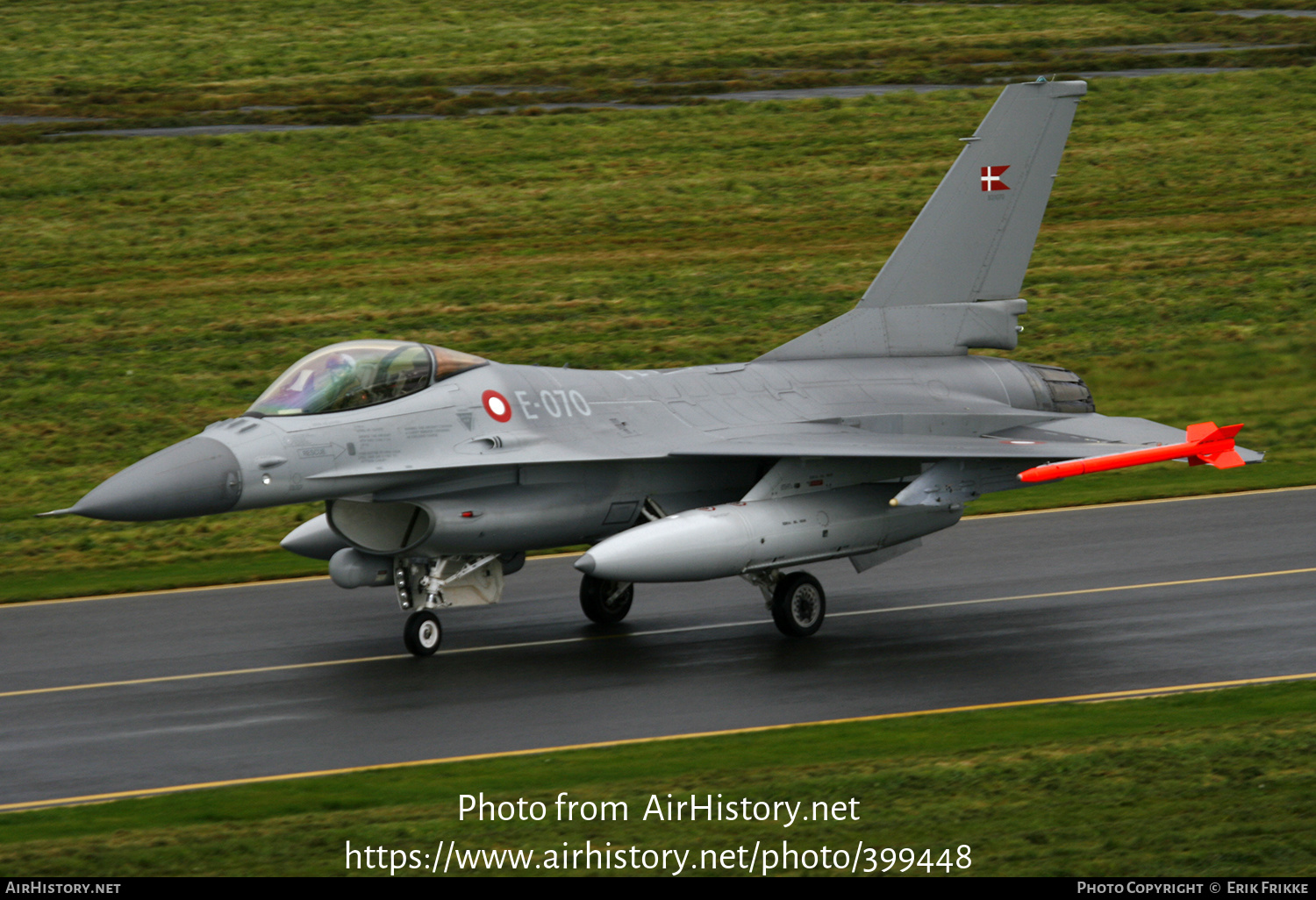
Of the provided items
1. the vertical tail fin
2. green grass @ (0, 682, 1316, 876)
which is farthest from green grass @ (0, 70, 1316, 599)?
green grass @ (0, 682, 1316, 876)

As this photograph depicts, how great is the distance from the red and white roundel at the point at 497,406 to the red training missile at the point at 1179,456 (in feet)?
16.5

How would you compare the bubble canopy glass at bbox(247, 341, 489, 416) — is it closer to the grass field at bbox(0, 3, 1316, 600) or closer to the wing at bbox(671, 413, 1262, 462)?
the wing at bbox(671, 413, 1262, 462)

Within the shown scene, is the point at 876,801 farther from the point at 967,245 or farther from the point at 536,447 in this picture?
the point at 967,245

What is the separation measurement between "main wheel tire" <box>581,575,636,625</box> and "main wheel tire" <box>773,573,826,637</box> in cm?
181

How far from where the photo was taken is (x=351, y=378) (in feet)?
50.7

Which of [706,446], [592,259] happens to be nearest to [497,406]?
[706,446]

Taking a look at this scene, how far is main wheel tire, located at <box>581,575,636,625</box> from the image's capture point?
17.5 meters

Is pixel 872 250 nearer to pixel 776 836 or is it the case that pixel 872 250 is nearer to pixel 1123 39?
pixel 1123 39

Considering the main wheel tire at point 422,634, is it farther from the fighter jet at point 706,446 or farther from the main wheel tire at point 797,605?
the main wheel tire at point 797,605

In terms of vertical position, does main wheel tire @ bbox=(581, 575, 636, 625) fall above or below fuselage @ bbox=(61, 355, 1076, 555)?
below

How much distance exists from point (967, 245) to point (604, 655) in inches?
269

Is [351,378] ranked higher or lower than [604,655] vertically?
higher

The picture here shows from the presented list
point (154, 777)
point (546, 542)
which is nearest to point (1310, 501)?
point (546, 542)

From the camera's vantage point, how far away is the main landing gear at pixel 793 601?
16.6 metres
